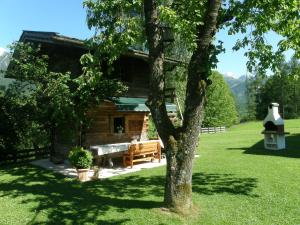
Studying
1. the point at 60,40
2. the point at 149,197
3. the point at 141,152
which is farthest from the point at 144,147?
the point at 60,40

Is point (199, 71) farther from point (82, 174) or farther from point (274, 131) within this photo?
point (274, 131)

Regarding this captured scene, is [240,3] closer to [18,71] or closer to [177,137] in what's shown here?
[177,137]

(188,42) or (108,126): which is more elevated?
(188,42)

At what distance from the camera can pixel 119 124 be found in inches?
773

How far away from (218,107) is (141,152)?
47.5 m

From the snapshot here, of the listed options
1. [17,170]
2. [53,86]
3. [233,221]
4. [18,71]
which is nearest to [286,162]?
[233,221]

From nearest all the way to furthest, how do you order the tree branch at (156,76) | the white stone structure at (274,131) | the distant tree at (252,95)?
the tree branch at (156,76)
the white stone structure at (274,131)
the distant tree at (252,95)

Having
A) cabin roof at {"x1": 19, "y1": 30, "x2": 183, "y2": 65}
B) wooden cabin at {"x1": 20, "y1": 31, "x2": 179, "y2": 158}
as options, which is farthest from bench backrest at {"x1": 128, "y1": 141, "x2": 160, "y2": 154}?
cabin roof at {"x1": 19, "y1": 30, "x2": 183, "y2": 65}

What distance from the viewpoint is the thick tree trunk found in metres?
8.68

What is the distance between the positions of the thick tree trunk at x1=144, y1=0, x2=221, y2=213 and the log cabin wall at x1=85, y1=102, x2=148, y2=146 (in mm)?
8554

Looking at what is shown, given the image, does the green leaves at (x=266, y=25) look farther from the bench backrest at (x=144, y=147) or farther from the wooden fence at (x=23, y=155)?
the wooden fence at (x=23, y=155)

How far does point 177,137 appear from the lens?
9.08 metres

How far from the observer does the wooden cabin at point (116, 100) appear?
57.4 ft

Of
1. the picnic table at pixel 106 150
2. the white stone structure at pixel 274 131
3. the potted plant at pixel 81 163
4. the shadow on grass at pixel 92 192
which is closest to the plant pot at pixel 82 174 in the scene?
the potted plant at pixel 81 163
